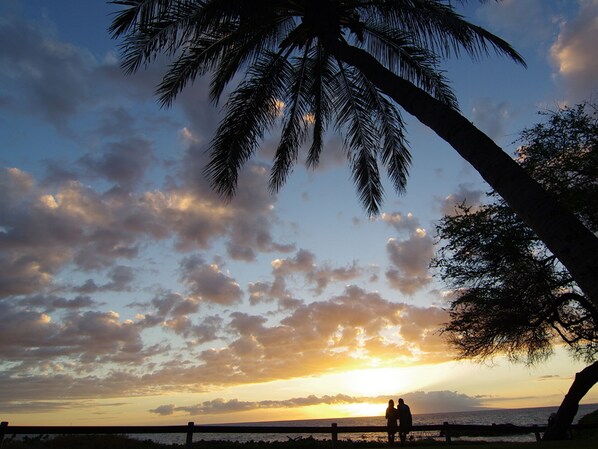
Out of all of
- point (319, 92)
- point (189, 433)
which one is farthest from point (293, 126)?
point (189, 433)

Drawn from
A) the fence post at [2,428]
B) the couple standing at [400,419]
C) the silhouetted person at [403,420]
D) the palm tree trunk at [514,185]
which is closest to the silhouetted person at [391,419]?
the couple standing at [400,419]

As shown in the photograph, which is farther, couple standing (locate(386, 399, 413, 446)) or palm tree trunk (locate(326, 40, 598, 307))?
couple standing (locate(386, 399, 413, 446))

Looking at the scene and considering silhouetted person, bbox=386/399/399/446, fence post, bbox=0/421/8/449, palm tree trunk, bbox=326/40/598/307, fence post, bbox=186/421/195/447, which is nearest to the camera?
palm tree trunk, bbox=326/40/598/307

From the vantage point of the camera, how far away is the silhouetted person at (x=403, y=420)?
15711mm

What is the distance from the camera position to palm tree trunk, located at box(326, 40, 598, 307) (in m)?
5.17

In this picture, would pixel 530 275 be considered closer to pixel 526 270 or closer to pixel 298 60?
pixel 526 270

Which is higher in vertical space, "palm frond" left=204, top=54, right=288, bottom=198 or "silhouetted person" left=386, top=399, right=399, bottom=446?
"palm frond" left=204, top=54, right=288, bottom=198

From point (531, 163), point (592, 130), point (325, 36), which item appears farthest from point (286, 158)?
point (592, 130)

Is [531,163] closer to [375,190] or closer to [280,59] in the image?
[375,190]

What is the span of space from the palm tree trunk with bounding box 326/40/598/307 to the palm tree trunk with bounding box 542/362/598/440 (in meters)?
13.4

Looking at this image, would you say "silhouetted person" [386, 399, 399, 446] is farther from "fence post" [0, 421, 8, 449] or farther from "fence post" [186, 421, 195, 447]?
"fence post" [0, 421, 8, 449]

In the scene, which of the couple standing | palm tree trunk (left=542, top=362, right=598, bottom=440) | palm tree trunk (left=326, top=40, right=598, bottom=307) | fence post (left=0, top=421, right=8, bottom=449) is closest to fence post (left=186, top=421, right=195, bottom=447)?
fence post (left=0, top=421, right=8, bottom=449)

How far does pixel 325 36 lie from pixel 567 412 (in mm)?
15331

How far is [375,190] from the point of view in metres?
14.9
